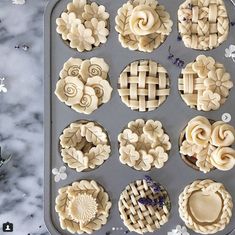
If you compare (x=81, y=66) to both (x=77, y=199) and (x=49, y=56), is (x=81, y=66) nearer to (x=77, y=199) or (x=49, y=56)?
(x=49, y=56)

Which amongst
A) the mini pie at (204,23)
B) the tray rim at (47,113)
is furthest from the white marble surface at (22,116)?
the mini pie at (204,23)

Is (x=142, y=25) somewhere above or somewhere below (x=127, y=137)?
above

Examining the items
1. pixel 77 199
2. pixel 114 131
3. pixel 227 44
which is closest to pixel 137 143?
pixel 114 131

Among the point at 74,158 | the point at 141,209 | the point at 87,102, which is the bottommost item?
the point at 141,209

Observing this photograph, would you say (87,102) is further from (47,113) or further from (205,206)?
(205,206)

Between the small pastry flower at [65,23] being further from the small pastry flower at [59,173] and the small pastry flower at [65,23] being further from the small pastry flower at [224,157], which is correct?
the small pastry flower at [224,157]

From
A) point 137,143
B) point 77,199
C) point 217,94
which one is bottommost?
point 77,199

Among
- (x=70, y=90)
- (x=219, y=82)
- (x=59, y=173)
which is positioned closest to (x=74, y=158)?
(x=59, y=173)
